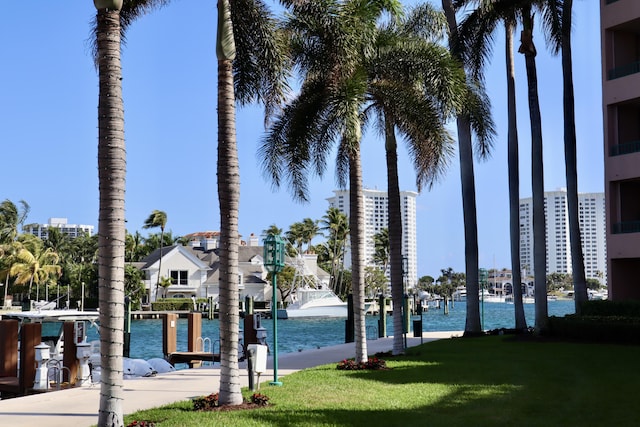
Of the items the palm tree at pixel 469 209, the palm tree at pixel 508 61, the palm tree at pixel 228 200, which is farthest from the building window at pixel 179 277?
the palm tree at pixel 228 200

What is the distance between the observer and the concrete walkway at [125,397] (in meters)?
13.0

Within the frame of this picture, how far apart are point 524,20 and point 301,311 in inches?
2171

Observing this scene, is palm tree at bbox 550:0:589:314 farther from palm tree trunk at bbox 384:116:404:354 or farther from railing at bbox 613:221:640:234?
palm tree trunk at bbox 384:116:404:354

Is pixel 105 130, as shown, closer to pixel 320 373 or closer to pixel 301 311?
pixel 320 373

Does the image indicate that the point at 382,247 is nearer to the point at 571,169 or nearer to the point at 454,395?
the point at 571,169

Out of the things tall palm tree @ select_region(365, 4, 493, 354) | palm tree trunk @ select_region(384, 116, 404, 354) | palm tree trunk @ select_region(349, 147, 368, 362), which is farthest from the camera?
palm tree trunk @ select_region(384, 116, 404, 354)

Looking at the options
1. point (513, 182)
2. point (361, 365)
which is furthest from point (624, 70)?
point (361, 365)

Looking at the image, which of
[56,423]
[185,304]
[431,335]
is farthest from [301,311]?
[56,423]

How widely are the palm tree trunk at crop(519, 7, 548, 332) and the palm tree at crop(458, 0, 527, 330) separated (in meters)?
1.17

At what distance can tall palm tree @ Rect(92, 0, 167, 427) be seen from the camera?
10516mm

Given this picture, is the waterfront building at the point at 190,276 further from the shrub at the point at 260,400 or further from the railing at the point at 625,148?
the shrub at the point at 260,400

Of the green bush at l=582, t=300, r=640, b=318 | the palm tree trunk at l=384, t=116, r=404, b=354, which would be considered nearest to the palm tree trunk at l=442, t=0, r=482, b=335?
the green bush at l=582, t=300, r=640, b=318

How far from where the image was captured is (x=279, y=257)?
16.6m

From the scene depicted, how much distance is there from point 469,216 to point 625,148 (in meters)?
7.55
